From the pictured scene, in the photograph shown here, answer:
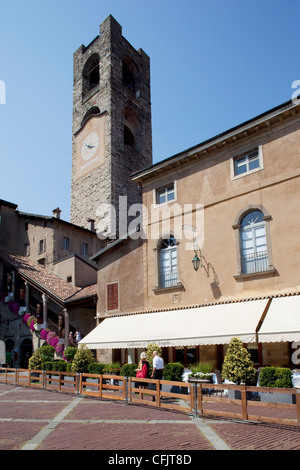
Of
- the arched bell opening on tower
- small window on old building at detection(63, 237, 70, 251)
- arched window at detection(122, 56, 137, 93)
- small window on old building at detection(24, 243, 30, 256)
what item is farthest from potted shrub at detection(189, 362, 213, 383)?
arched window at detection(122, 56, 137, 93)

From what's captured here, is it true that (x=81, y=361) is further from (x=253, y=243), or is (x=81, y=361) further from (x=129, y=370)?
(x=253, y=243)

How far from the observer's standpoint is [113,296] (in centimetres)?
2080

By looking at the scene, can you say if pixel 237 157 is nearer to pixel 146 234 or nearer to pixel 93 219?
pixel 146 234

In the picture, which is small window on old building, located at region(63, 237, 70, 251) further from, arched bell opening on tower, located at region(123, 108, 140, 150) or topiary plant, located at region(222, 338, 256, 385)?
topiary plant, located at region(222, 338, 256, 385)

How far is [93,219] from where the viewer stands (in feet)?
128

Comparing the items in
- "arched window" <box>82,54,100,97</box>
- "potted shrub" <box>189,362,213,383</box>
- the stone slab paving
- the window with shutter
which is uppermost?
"arched window" <box>82,54,100,97</box>

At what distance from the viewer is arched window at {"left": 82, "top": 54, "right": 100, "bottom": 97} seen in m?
47.3

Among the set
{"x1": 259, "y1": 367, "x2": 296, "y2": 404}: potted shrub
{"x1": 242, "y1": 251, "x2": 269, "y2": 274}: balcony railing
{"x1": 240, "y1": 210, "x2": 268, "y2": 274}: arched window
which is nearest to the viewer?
{"x1": 259, "y1": 367, "x2": 296, "y2": 404}: potted shrub

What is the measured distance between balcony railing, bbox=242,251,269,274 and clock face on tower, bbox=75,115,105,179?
27.4 meters

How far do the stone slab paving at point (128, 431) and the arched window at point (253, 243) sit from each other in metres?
6.80

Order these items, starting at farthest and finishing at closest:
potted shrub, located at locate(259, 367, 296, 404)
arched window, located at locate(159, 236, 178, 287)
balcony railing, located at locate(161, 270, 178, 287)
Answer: arched window, located at locate(159, 236, 178, 287), balcony railing, located at locate(161, 270, 178, 287), potted shrub, located at locate(259, 367, 296, 404)

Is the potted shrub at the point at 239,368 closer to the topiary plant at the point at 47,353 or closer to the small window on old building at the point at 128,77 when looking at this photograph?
the topiary plant at the point at 47,353
